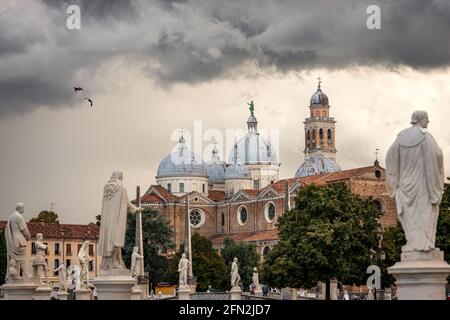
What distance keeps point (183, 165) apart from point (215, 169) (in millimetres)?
13816

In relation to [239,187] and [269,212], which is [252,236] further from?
[239,187]

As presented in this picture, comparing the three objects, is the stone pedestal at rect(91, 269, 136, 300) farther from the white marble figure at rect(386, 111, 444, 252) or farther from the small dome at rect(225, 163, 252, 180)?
the small dome at rect(225, 163, 252, 180)

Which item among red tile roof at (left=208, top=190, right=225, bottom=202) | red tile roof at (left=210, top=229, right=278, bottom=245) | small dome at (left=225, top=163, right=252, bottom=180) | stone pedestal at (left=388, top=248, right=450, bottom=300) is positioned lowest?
stone pedestal at (left=388, top=248, right=450, bottom=300)

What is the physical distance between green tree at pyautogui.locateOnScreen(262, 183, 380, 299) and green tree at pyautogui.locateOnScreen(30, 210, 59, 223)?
6722 cm

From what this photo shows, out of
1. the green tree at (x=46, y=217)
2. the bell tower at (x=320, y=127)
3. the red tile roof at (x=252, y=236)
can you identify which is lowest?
the red tile roof at (x=252, y=236)

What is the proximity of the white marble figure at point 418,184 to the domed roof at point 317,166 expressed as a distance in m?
154

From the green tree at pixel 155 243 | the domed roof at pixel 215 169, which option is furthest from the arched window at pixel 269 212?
the green tree at pixel 155 243

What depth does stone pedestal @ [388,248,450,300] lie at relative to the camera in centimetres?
1584

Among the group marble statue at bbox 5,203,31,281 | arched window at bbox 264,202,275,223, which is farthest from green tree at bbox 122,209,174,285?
marble statue at bbox 5,203,31,281

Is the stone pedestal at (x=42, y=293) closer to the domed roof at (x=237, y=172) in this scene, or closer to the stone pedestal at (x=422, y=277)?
the stone pedestal at (x=422, y=277)

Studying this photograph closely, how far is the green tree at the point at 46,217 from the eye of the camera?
13325 cm
